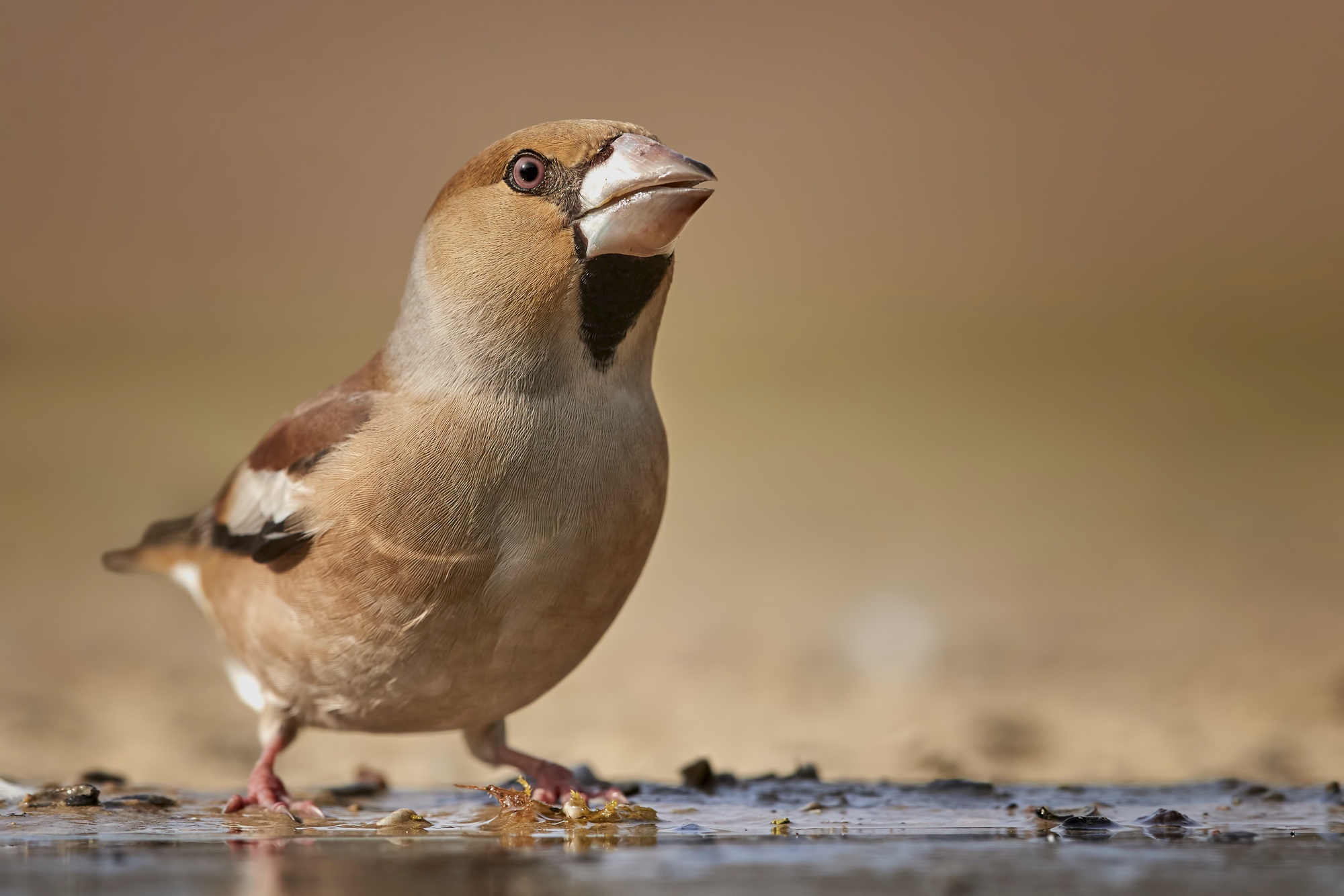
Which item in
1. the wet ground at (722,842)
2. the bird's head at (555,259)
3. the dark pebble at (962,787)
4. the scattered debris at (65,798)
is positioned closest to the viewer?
the wet ground at (722,842)

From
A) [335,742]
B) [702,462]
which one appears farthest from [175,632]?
[702,462]

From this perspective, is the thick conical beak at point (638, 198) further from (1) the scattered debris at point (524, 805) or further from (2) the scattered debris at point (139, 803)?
(2) the scattered debris at point (139, 803)

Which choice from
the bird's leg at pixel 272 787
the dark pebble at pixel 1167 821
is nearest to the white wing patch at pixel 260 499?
the bird's leg at pixel 272 787

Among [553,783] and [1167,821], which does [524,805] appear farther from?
[1167,821]

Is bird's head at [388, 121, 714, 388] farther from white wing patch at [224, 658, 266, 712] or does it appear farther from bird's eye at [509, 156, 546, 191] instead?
white wing patch at [224, 658, 266, 712]

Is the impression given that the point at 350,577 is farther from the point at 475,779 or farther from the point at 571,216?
the point at 475,779

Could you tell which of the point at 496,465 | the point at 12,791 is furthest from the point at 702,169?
the point at 12,791

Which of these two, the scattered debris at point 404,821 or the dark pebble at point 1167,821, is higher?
the scattered debris at point 404,821
